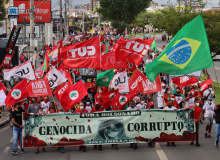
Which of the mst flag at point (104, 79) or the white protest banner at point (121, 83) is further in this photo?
the mst flag at point (104, 79)

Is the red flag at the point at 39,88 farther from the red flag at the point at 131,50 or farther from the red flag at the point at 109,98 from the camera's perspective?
the red flag at the point at 131,50

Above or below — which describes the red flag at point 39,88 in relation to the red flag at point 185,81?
above

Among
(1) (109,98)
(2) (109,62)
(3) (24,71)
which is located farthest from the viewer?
(2) (109,62)

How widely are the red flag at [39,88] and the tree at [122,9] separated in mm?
66562

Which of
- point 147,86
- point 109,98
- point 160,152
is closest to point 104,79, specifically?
point 109,98

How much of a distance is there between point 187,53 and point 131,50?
16.3 feet

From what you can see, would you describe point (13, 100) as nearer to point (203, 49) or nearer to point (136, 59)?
point (136, 59)

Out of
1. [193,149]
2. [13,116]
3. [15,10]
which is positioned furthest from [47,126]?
[15,10]

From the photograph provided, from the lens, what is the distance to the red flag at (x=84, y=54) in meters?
15.8

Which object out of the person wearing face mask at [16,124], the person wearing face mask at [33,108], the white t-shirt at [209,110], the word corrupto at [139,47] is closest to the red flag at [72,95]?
the person wearing face mask at [33,108]

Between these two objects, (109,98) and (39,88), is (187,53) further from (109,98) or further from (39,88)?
(39,88)

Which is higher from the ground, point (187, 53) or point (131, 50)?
point (187, 53)

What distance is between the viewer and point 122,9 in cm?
7988

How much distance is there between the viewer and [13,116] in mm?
10977
